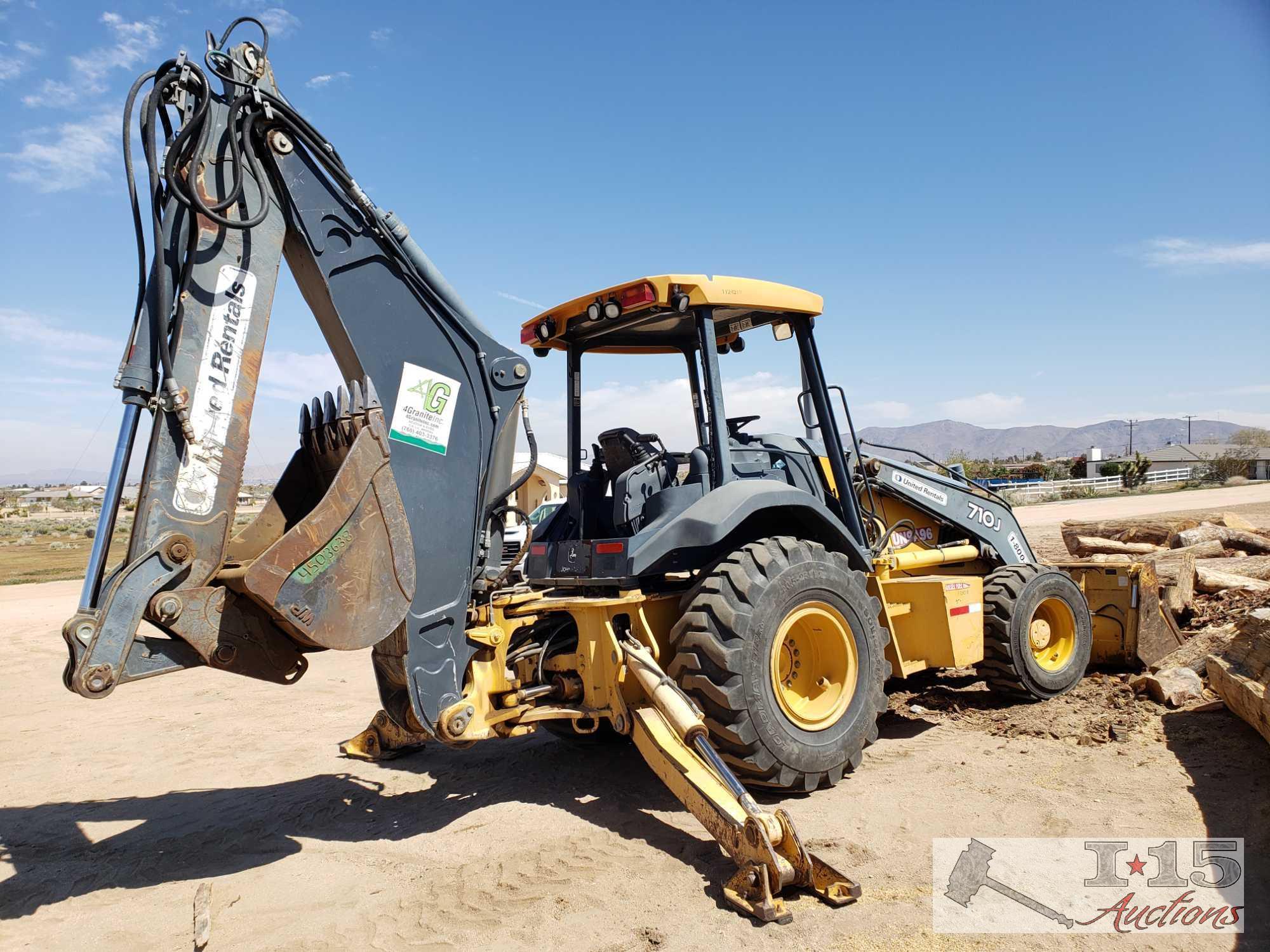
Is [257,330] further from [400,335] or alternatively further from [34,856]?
[34,856]

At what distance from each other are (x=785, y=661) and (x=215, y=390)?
3.39 m

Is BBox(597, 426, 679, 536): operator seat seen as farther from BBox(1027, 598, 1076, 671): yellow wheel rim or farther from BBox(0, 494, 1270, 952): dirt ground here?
BBox(1027, 598, 1076, 671): yellow wheel rim

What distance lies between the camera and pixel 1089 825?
4188 mm

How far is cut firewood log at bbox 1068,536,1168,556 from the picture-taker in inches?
439

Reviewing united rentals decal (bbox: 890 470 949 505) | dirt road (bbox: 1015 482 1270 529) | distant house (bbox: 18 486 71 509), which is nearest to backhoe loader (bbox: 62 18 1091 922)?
united rentals decal (bbox: 890 470 949 505)

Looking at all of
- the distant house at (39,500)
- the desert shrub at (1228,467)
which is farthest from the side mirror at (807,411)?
the distant house at (39,500)

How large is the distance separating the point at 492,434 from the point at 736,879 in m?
2.44

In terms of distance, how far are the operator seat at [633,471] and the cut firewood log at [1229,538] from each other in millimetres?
9198

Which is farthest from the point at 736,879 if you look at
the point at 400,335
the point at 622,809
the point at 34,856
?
the point at 34,856

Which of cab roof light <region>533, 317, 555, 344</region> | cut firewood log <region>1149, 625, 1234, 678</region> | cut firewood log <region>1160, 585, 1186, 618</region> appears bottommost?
cut firewood log <region>1149, 625, 1234, 678</region>

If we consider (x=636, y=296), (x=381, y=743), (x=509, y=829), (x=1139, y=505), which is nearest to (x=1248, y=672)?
(x=636, y=296)

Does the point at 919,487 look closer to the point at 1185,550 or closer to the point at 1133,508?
the point at 1185,550

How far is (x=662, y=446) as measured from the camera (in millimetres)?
5488

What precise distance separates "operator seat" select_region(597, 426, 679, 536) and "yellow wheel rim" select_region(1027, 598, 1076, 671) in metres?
3.43
